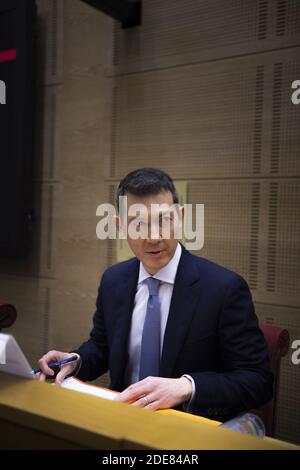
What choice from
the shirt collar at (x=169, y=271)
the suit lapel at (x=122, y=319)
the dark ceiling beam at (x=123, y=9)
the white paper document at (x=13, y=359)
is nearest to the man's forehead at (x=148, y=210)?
the shirt collar at (x=169, y=271)

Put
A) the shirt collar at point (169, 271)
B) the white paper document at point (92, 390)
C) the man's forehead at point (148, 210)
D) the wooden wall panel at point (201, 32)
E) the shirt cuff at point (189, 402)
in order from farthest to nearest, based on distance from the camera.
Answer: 1. the wooden wall panel at point (201, 32)
2. the shirt collar at point (169, 271)
3. the man's forehead at point (148, 210)
4. the shirt cuff at point (189, 402)
5. the white paper document at point (92, 390)

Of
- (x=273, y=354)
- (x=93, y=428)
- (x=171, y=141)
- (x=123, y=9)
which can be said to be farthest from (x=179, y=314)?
(x=123, y=9)

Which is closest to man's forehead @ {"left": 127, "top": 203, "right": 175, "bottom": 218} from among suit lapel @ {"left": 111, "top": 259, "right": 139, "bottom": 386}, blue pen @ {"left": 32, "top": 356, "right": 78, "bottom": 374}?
suit lapel @ {"left": 111, "top": 259, "right": 139, "bottom": 386}

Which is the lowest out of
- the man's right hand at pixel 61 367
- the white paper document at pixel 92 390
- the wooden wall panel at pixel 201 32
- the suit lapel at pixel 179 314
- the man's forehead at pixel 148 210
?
the man's right hand at pixel 61 367

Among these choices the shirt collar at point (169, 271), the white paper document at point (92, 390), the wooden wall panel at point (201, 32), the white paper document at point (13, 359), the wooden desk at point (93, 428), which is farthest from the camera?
the wooden wall panel at point (201, 32)

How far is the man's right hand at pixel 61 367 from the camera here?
4.86 ft

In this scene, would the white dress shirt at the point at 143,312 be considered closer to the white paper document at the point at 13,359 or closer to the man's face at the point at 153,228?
the man's face at the point at 153,228

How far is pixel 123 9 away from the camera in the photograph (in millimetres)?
2695

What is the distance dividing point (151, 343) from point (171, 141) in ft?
4.49

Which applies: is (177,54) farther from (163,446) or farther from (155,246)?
(163,446)

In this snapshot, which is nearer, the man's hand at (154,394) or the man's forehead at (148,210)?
the man's hand at (154,394)

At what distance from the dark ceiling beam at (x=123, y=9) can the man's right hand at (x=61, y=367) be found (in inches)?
74.0

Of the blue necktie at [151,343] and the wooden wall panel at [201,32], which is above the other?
the wooden wall panel at [201,32]

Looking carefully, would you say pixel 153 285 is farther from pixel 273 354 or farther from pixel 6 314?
pixel 6 314
